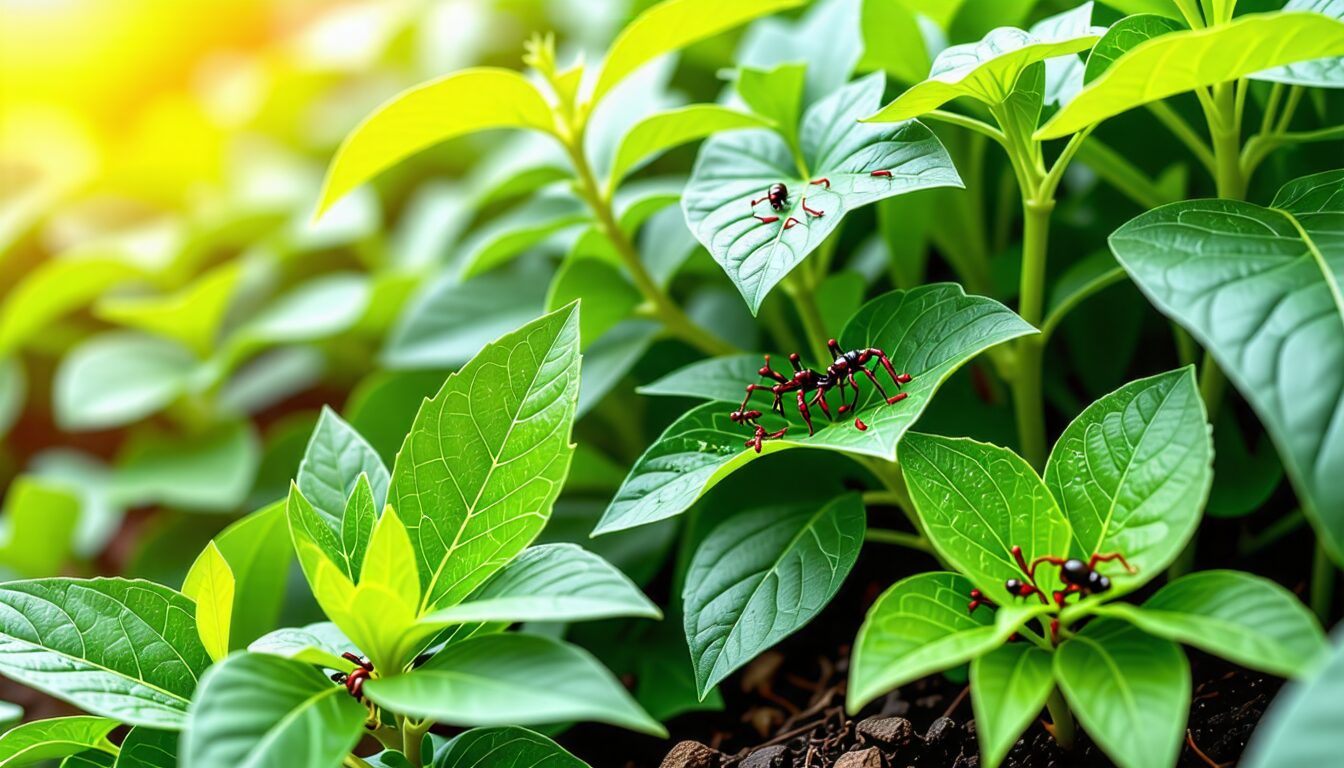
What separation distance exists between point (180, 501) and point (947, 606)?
3.05 feet

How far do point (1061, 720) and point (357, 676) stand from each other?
438mm

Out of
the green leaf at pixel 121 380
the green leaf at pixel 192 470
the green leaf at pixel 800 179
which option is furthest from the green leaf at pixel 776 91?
the green leaf at pixel 121 380

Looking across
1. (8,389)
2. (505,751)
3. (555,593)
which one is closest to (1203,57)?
(555,593)

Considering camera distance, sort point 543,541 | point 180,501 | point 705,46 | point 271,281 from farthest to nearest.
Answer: point 271,281 < point 705,46 < point 180,501 < point 543,541

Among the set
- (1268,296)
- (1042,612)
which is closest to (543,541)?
(1042,612)

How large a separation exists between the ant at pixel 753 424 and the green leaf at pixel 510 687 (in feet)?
0.59

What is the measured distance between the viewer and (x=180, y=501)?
3.73 ft

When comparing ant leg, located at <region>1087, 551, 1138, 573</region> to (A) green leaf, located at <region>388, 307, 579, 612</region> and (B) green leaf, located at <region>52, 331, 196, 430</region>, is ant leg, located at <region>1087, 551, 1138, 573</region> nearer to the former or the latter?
(A) green leaf, located at <region>388, 307, 579, 612</region>

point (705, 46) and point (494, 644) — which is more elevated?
point (705, 46)

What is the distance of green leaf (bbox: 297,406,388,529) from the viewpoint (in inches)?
26.5

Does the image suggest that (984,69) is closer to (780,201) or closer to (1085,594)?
(780,201)

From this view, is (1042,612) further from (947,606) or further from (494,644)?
(494,644)

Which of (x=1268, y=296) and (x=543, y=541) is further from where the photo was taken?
(x=543, y=541)

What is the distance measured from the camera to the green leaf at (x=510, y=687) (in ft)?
1.53
